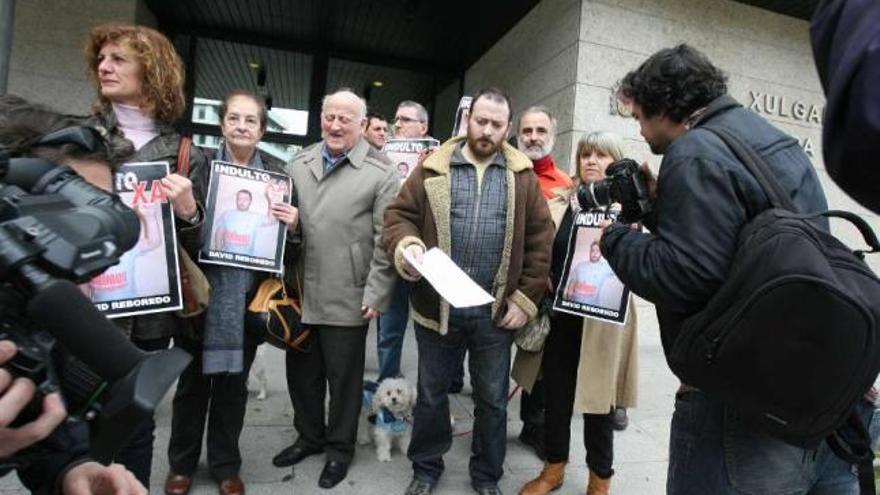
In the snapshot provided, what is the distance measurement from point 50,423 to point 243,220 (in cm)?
178

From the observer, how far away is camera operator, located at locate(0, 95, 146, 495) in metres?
0.84

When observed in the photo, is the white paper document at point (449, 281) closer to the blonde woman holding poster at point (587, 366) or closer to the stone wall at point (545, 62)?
the blonde woman holding poster at point (587, 366)

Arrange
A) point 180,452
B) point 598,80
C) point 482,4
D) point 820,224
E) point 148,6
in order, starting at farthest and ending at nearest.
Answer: point 148,6 → point 482,4 → point 598,80 → point 180,452 → point 820,224

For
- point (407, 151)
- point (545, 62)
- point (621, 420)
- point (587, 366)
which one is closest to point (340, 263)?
point (587, 366)

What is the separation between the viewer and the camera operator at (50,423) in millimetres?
838

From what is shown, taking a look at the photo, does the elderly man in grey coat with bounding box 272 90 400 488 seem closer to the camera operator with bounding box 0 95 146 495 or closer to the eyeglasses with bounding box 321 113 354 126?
the eyeglasses with bounding box 321 113 354 126

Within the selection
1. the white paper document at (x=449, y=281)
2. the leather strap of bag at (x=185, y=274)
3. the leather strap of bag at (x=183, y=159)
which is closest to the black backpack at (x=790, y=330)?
the white paper document at (x=449, y=281)

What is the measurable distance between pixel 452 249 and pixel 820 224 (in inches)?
66.0

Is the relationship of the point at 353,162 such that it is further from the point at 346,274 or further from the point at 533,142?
the point at 533,142

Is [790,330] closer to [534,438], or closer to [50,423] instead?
[50,423]

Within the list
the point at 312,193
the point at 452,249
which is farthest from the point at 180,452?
the point at 452,249

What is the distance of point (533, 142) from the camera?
11.9 ft

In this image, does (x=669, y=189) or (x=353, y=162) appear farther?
(x=353, y=162)

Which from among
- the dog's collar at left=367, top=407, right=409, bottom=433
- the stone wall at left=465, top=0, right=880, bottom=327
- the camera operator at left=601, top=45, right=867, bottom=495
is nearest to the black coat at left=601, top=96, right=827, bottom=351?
the camera operator at left=601, top=45, right=867, bottom=495
